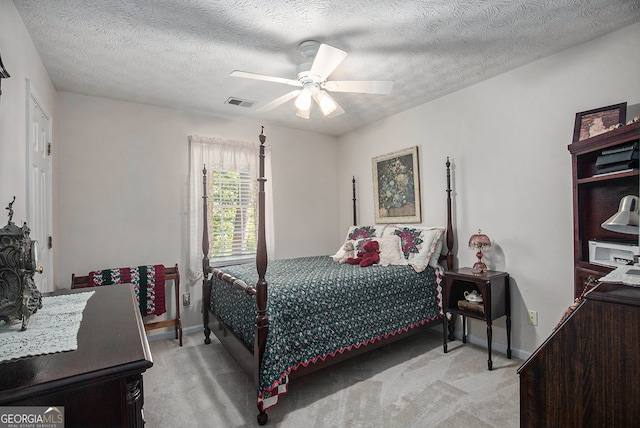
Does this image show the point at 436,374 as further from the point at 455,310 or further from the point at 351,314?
the point at 351,314

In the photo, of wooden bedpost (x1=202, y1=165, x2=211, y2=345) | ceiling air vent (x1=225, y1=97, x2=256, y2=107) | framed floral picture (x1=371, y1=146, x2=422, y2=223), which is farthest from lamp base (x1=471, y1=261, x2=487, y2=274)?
ceiling air vent (x1=225, y1=97, x2=256, y2=107)

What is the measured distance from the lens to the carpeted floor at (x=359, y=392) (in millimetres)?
2002

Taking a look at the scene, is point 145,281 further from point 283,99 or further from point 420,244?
point 420,244

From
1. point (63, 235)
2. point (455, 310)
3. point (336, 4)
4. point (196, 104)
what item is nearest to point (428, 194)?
point (455, 310)

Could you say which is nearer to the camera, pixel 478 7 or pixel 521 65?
pixel 478 7

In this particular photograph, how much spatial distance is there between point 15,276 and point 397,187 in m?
3.50

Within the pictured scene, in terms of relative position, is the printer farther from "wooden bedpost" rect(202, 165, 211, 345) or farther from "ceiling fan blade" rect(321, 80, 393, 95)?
"wooden bedpost" rect(202, 165, 211, 345)

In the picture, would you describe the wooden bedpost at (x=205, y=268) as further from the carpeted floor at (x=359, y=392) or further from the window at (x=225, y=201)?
the carpeted floor at (x=359, y=392)

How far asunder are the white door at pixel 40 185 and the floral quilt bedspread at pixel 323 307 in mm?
1369

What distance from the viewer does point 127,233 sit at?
3287 mm

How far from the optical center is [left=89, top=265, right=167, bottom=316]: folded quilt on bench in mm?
2988

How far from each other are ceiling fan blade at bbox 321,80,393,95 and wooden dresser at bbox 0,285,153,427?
204 centimetres

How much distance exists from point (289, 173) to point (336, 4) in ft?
8.71

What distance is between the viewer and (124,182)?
3.29 m
